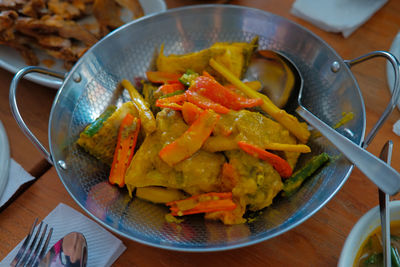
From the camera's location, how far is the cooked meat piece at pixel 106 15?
1.24 meters

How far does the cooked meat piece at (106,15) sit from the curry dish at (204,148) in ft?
1.44

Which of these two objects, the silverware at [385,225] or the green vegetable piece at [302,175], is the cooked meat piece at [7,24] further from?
the silverware at [385,225]

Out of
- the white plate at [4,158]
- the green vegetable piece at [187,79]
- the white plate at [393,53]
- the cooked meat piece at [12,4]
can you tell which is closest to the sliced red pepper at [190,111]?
the green vegetable piece at [187,79]

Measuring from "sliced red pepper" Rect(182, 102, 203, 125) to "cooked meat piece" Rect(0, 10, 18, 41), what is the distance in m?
0.75

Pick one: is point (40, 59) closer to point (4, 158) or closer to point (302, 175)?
point (4, 158)

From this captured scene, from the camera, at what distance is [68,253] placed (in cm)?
77

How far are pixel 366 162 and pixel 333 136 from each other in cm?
11

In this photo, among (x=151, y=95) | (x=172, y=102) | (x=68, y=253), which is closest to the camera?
(x=68, y=253)

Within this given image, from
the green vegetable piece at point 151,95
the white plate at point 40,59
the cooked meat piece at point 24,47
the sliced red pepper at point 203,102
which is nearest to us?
the sliced red pepper at point 203,102

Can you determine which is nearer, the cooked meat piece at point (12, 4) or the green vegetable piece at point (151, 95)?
the green vegetable piece at point (151, 95)

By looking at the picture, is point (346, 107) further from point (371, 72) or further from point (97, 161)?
point (97, 161)

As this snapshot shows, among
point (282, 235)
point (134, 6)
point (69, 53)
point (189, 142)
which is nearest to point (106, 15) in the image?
point (134, 6)

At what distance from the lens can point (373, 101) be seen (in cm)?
110

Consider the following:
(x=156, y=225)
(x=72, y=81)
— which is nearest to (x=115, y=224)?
(x=156, y=225)
